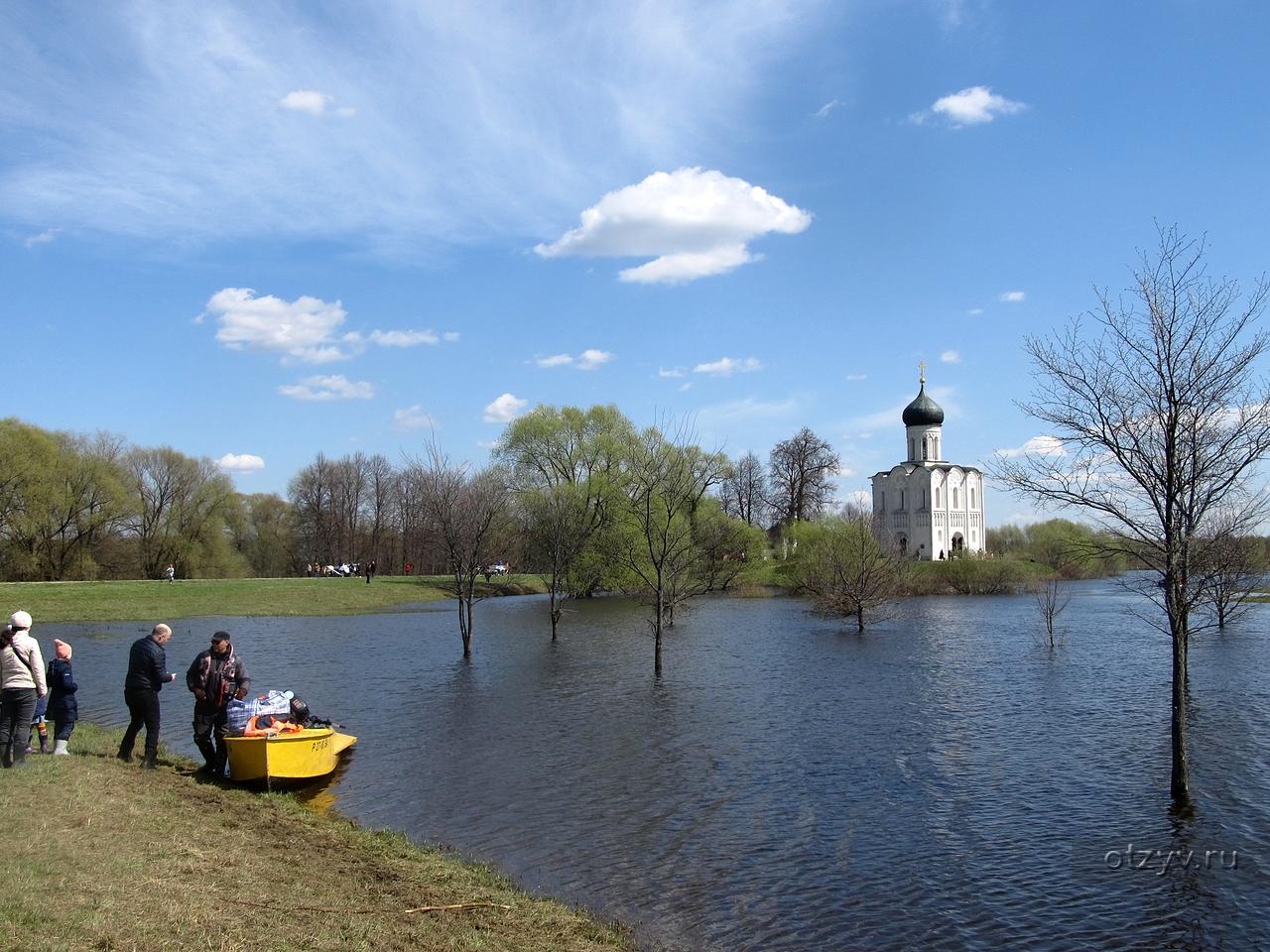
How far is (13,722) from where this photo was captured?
11.4 meters

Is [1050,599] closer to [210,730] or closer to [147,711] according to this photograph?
[210,730]

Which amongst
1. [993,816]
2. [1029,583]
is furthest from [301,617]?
[1029,583]

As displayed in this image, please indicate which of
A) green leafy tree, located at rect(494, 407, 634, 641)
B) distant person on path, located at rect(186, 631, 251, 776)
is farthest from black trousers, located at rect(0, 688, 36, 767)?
green leafy tree, located at rect(494, 407, 634, 641)

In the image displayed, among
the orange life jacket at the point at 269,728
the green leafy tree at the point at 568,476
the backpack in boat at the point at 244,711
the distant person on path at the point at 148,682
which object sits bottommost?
the orange life jacket at the point at 269,728

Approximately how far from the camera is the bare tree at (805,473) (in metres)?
80.9

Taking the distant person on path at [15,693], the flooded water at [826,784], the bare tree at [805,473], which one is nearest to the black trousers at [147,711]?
the distant person on path at [15,693]

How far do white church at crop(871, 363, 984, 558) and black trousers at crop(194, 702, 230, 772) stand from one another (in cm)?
8348

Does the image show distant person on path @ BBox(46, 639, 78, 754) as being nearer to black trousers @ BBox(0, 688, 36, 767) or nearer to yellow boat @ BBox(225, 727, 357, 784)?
black trousers @ BBox(0, 688, 36, 767)

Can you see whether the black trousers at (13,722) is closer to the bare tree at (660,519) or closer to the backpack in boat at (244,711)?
the backpack in boat at (244,711)

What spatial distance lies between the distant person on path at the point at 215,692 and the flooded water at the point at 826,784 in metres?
1.78

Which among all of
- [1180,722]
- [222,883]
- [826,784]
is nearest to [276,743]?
[222,883]

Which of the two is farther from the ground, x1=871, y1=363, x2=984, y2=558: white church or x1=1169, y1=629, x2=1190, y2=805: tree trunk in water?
x1=871, y1=363, x2=984, y2=558: white church

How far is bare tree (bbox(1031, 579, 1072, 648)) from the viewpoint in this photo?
1246 inches

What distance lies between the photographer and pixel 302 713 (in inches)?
563
